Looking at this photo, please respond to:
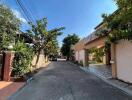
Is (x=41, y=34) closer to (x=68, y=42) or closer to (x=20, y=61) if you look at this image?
(x=20, y=61)

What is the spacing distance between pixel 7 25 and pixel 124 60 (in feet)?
27.3

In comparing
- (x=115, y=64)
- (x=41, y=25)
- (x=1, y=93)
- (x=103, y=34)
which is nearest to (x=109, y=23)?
(x=103, y=34)

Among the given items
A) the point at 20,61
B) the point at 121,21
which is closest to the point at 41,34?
the point at 20,61

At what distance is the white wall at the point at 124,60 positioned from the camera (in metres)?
13.6

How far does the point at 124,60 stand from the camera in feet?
47.7

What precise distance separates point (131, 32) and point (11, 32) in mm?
9014

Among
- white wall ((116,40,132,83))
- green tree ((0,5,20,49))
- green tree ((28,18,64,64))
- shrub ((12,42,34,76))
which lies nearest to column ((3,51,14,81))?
shrub ((12,42,34,76))

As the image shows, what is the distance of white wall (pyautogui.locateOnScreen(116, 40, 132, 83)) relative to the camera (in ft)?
44.7

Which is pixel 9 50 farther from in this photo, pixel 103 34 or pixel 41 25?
pixel 41 25

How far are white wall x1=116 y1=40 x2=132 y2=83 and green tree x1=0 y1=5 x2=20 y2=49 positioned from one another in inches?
300

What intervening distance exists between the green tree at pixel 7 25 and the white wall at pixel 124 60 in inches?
300

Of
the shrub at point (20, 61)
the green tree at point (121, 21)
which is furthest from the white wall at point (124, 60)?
the shrub at point (20, 61)

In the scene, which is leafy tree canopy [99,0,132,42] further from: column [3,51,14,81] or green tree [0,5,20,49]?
column [3,51,14,81]

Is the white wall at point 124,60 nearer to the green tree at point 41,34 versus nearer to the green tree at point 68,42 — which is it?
the green tree at point 41,34
